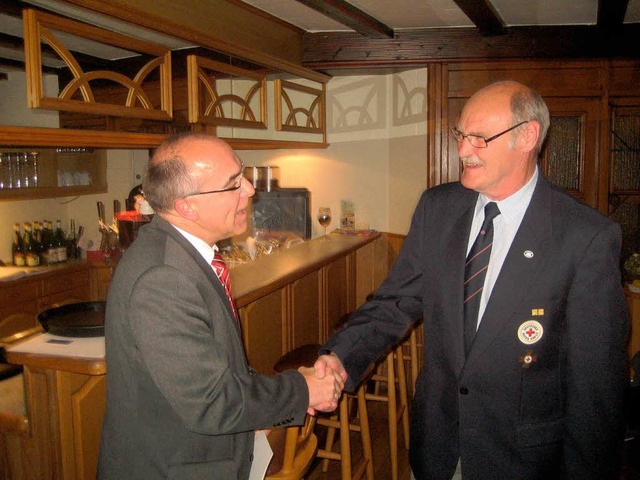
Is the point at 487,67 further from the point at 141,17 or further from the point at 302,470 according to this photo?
the point at 302,470

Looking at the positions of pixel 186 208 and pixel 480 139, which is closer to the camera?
pixel 186 208

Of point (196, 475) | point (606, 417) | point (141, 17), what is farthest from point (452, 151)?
point (196, 475)

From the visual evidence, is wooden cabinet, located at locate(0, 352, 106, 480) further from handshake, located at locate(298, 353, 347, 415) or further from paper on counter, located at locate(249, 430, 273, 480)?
handshake, located at locate(298, 353, 347, 415)

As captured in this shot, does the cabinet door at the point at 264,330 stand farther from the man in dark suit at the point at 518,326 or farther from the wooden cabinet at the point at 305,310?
the man in dark suit at the point at 518,326

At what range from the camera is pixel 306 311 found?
3.61 meters

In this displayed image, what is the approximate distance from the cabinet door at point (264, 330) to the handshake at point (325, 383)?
3.44ft

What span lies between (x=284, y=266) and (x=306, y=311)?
0.51 metres

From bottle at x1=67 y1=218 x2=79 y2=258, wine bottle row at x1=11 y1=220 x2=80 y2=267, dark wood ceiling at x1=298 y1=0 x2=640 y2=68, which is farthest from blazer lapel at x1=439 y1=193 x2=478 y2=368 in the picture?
bottle at x1=67 y1=218 x2=79 y2=258

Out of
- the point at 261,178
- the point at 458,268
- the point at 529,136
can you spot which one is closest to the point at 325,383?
the point at 458,268

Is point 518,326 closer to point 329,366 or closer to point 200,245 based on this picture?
point 329,366

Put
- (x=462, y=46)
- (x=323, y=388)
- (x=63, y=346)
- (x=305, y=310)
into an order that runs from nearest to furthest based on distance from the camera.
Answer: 1. (x=323, y=388)
2. (x=63, y=346)
3. (x=305, y=310)
4. (x=462, y=46)

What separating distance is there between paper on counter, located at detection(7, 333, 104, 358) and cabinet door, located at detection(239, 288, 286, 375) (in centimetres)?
84

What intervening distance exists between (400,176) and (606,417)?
3.66 metres

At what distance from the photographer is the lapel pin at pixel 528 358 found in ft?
4.85
